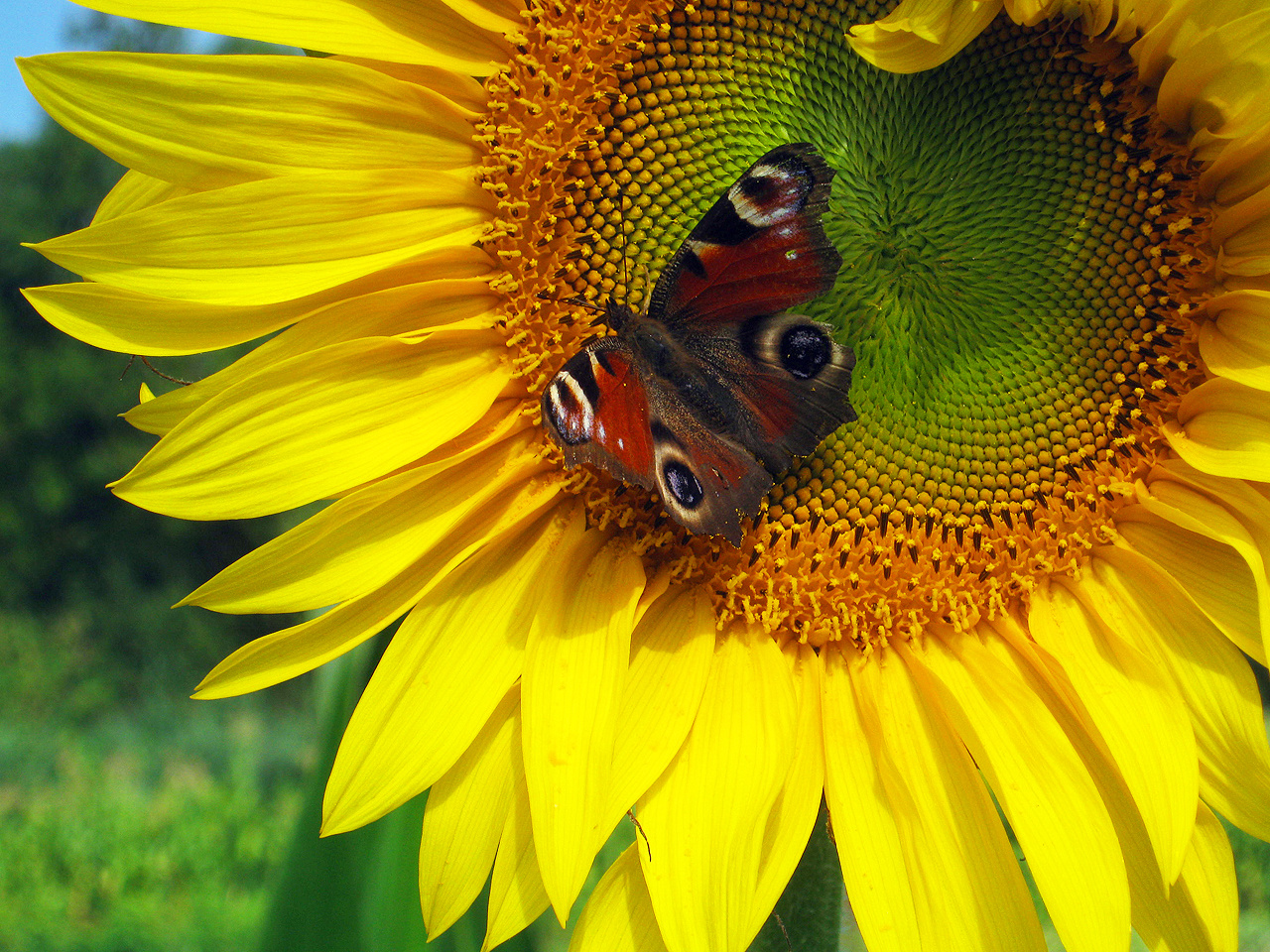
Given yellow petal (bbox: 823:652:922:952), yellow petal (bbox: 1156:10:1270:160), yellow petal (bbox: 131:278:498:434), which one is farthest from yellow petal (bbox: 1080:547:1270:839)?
yellow petal (bbox: 131:278:498:434)

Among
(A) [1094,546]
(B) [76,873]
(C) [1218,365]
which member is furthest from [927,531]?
(B) [76,873]

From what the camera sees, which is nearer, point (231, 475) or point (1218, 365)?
point (231, 475)

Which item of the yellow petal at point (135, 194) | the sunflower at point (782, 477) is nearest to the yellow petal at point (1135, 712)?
the sunflower at point (782, 477)

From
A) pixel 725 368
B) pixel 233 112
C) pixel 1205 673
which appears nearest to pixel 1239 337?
pixel 1205 673

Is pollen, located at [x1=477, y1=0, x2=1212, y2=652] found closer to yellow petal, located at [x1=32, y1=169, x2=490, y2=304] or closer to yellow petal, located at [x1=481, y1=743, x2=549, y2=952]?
yellow petal, located at [x1=32, y1=169, x2=490, y2=304]

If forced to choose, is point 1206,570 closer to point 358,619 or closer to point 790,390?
point 790,390

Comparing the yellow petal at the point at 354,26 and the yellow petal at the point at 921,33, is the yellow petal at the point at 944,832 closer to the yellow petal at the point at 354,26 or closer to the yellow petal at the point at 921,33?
the yellow petal at the point at 921,33

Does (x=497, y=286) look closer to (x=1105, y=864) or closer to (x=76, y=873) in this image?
(x=1105, y=864)
